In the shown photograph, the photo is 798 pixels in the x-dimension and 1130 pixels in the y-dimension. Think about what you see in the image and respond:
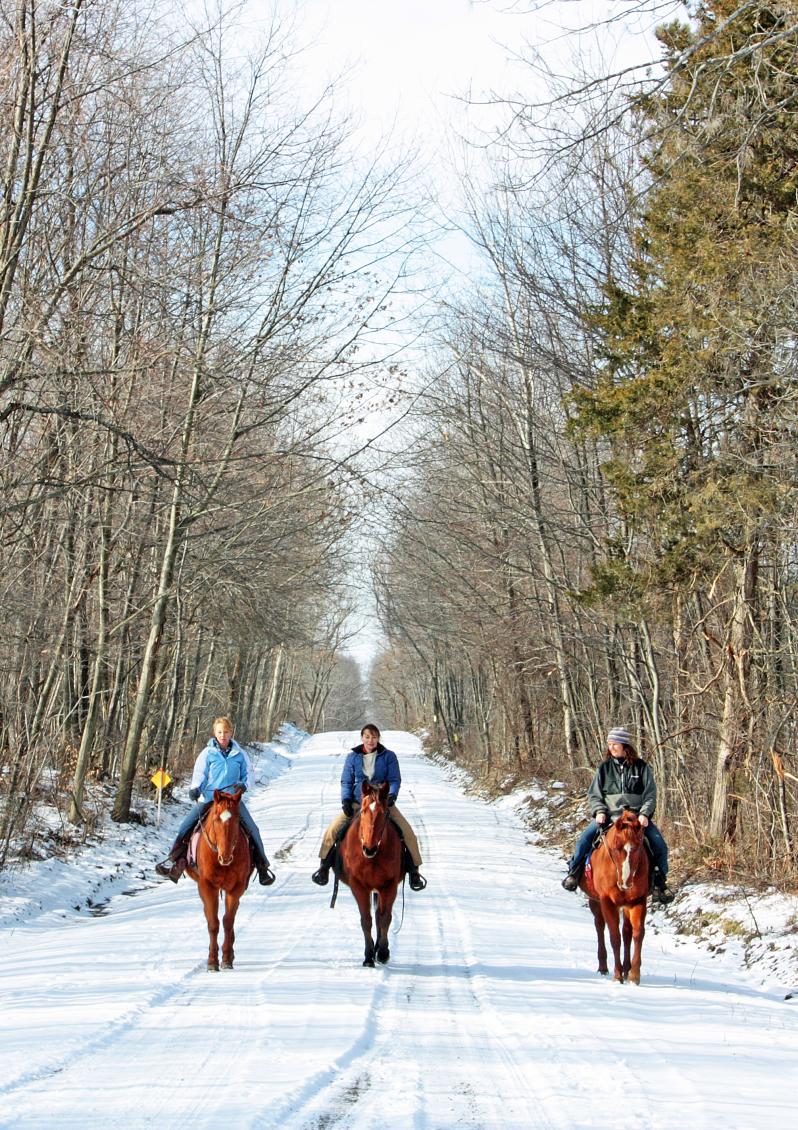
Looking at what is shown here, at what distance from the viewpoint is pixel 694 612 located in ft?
55.7

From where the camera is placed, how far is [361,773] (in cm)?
1089

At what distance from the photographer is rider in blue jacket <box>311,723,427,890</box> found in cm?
1061

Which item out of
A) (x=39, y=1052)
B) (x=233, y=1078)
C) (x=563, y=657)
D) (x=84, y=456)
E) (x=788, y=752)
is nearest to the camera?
(x=233, y=1078)

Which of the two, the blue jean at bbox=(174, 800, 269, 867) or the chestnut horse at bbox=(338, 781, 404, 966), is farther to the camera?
the blue jean at bbox=(174, 800, 269, 867)

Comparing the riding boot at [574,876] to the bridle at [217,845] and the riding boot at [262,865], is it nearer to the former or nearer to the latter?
the riding boot at [262,865]

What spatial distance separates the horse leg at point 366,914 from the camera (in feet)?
32.4

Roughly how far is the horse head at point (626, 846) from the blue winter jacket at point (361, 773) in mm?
2167

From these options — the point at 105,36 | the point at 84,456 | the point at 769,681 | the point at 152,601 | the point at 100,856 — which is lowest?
the point at 100,856

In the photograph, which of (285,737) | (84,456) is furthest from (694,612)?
(285,737)

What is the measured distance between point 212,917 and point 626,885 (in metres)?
3.78

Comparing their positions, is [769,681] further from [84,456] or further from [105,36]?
[105,36]

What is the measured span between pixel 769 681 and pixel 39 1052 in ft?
32.9

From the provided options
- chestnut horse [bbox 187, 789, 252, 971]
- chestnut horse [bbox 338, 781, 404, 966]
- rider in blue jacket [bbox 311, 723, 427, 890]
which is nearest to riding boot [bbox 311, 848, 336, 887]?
rider in blue jacket [bbox 311, 723, 427, 890]

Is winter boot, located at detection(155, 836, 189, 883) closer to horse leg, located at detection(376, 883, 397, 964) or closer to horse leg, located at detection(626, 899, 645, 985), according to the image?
horse leg, located at detection(376, 883, 397, 964)
